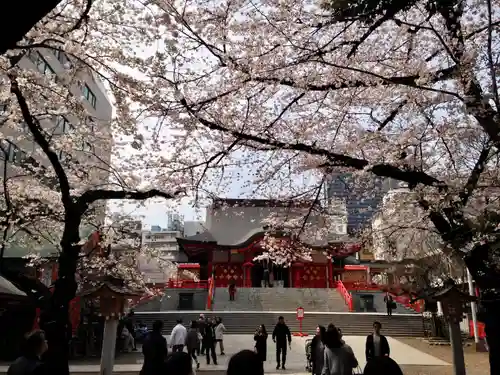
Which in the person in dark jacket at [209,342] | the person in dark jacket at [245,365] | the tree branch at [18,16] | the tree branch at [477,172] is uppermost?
the tree branch at [477,172]

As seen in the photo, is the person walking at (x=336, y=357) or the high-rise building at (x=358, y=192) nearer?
the person walking at (x=336, y=357)

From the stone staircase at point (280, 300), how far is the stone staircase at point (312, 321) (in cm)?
234

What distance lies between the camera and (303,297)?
2980cm

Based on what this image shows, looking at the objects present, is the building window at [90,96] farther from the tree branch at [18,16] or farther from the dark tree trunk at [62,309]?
the tree branch at [18,16]

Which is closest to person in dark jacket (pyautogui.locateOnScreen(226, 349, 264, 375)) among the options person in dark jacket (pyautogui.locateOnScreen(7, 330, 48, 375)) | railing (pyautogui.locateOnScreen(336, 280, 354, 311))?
person in dark jacket (pyautogui.locateOnScreen(7, 330, 48, 375))

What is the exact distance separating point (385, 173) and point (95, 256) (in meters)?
10.7

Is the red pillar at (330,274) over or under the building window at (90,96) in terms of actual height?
under

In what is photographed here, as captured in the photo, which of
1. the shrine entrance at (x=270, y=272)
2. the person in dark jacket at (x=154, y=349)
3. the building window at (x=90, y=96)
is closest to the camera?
the person in dark jacket at (x=154, y=349)

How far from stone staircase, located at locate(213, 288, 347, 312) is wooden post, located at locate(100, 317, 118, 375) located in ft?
54.4

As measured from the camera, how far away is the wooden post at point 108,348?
1022 cm

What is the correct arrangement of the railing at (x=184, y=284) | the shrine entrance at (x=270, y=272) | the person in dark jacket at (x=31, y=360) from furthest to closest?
1. the shrine entrance at (x=270, y=272)
2. the railing at (x=184, y=284)
3. the person in dark jacket at (x=31, y=360)

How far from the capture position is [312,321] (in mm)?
23750

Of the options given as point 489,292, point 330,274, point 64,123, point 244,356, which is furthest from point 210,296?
point 244,356

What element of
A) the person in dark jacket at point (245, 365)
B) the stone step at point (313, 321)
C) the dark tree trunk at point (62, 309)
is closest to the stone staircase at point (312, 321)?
the stone step at point (313, 321)
